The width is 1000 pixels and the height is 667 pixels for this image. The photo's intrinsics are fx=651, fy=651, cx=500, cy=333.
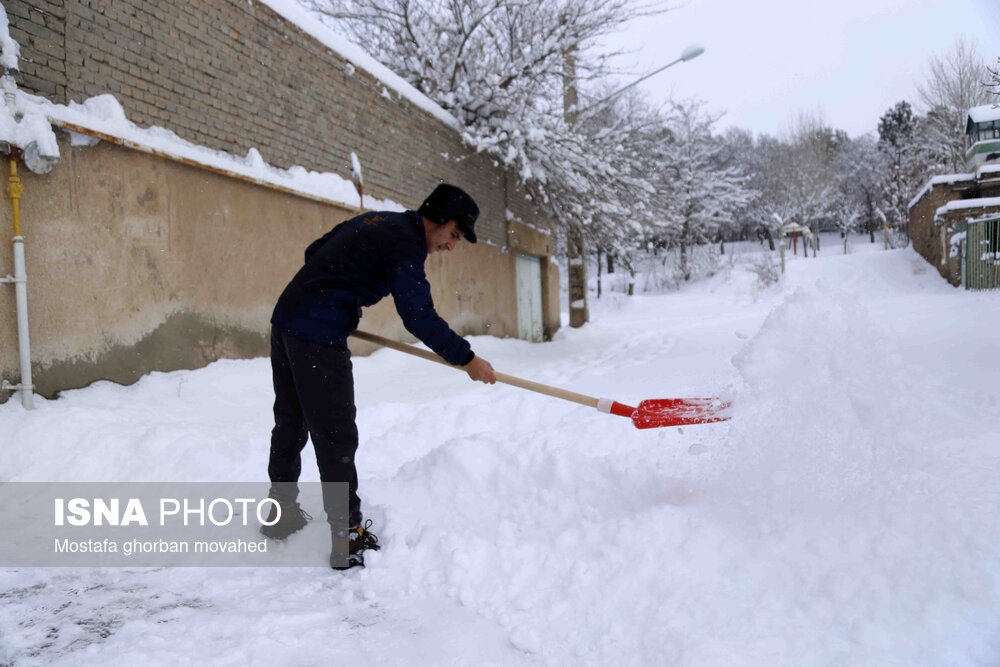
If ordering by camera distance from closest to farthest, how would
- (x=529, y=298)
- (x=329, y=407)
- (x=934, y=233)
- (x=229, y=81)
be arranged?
1. (x=329, y=407)
2. (x=229, y=81)
3. (x=934, y=233)
4. (x=529, y=298)

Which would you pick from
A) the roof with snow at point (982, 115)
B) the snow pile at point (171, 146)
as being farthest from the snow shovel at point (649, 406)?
the roof with snow at point (982, 115)

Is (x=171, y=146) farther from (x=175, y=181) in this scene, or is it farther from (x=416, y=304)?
(x=416, y=304)

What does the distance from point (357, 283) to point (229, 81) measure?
3.91m

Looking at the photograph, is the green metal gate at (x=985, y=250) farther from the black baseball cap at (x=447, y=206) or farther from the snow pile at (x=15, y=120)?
the snow pile at (x=15, y=120)

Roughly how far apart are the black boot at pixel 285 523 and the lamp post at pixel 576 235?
380 inches

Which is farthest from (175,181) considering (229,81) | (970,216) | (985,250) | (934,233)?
(934,233)

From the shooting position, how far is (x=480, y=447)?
3465 millimetres

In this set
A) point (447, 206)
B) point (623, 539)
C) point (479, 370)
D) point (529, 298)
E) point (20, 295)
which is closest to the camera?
point (623, 539)

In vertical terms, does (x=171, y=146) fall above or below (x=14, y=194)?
above

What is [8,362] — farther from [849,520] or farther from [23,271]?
[849,520]

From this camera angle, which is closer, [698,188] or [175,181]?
[175,181]

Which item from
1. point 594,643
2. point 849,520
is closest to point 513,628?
point 594,643

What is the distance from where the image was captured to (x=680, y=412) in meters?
3.23

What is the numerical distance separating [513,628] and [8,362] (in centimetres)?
346
